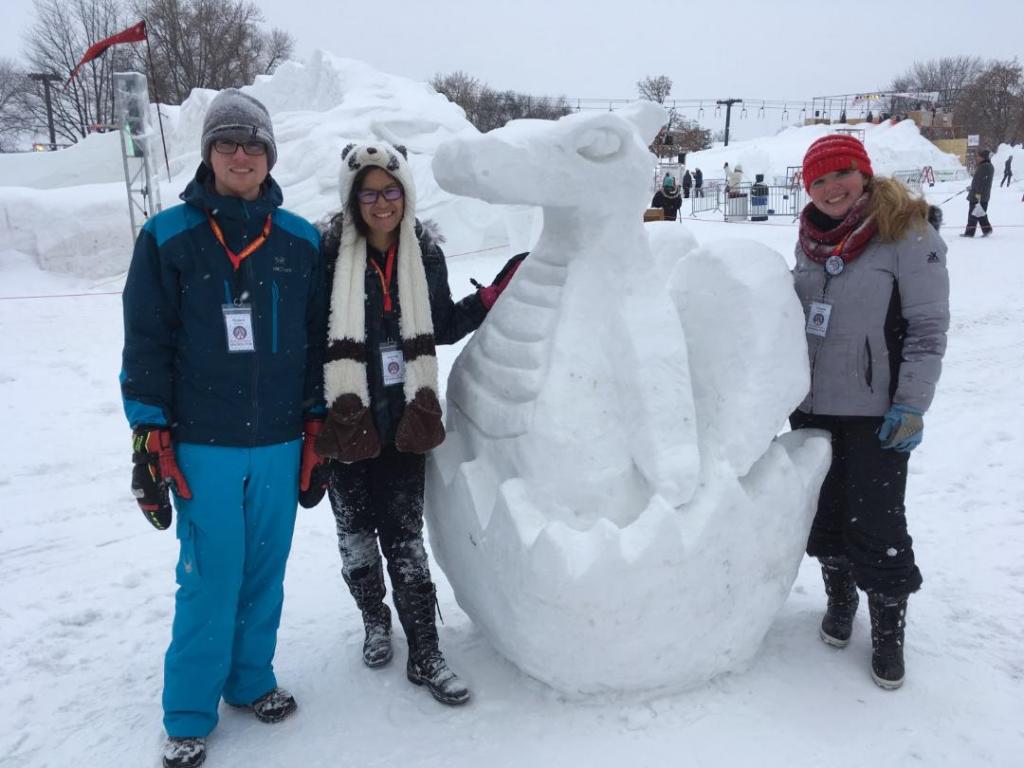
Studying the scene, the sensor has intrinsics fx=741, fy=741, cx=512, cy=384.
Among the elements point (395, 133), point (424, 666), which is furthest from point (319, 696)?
point (395, 133)

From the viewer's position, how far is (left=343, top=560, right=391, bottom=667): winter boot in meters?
2.72

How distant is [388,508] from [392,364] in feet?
1.67

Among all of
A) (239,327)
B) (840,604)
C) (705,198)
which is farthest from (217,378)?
(705,198)

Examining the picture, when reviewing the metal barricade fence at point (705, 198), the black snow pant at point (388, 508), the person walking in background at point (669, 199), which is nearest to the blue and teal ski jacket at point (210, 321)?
the black snow pant at point (388, 508)

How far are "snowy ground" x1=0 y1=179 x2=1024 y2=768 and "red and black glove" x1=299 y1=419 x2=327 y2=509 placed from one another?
732 millimetres

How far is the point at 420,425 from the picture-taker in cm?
233

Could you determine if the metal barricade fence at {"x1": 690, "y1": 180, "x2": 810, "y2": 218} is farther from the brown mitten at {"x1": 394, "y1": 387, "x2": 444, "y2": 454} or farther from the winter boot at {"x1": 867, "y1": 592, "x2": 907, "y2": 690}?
the brown mitten at {"x1": 394, "y1": 387, "x2": 444, "y2": 454}

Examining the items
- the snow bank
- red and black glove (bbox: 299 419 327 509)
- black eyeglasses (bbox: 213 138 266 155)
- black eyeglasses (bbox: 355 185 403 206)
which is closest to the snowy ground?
red and black glove (bbox: 299 419 327 509)

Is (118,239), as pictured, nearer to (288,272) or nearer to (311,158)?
(311,158)

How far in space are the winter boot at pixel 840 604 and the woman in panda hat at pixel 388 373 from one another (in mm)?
1415

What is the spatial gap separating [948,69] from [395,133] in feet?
208

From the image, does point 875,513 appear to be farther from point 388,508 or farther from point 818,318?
point 388,508

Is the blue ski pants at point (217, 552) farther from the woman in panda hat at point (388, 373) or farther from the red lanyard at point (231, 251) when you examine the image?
the red lanyard at point (231, 251)

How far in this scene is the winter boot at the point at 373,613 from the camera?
8.93ft
